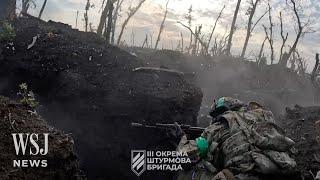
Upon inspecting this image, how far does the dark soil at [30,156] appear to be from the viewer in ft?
11.3

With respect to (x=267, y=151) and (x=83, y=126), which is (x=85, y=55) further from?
(x=267, y=151)

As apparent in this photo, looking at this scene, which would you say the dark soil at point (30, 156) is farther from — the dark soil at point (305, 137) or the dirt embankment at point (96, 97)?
the dark soil at point (305, 137)

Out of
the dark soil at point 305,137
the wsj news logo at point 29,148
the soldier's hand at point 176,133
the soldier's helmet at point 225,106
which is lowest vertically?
the dark soil at point 305,137

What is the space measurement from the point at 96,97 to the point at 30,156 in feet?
14.8

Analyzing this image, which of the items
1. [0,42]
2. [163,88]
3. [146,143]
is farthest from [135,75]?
[0,42]

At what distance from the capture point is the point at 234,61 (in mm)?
23719

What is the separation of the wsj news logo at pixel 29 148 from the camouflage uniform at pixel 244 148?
6.49ft

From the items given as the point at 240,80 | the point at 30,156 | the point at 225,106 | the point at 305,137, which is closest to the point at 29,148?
the point at 30,156

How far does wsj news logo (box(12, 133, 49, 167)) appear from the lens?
139 inches

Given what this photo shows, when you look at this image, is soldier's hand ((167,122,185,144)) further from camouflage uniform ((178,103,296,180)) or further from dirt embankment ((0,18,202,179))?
dirt embankment ((0,18,202,179))

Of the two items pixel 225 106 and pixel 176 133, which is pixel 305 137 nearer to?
pixel 176 133

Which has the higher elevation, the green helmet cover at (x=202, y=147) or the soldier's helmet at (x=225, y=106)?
the soldier's helmet at (x=225, y=106)

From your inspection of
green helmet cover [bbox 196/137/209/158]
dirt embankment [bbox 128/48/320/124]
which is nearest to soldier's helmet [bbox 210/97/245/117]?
green helmet cover [bbox 196/137/209/158]

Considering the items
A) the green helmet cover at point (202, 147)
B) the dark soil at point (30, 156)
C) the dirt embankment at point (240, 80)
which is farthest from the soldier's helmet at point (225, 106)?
the dirt embankment at point (240, 80)
